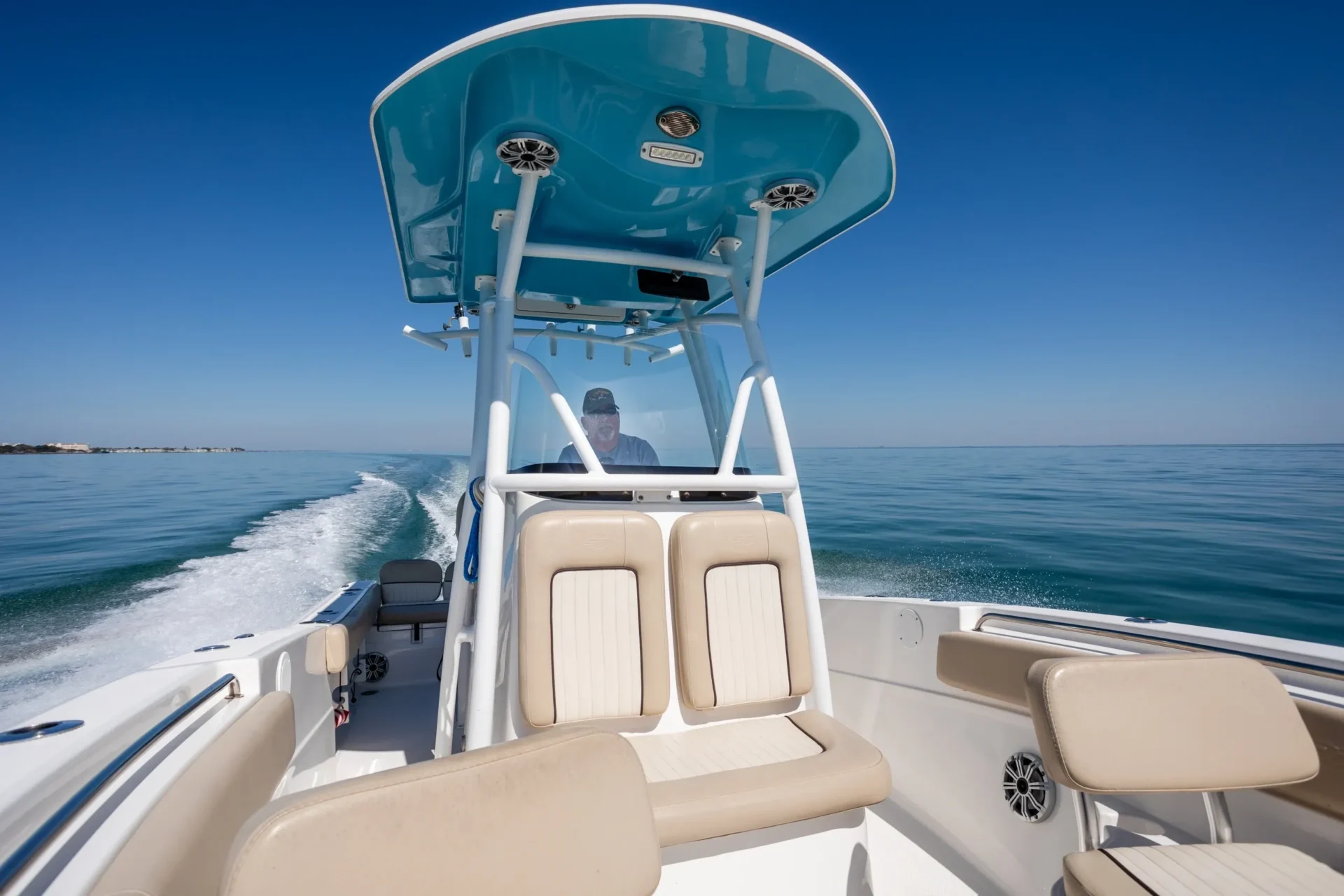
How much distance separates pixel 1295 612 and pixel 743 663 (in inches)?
253

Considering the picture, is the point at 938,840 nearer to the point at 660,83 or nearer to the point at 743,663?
the point at 743,663

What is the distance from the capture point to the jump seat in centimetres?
147

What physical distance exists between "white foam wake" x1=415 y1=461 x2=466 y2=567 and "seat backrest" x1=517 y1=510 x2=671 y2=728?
342 centimetres

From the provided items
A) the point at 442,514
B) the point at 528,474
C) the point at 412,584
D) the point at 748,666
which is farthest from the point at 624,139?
the point at 442,514

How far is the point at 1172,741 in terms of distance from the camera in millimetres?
1247

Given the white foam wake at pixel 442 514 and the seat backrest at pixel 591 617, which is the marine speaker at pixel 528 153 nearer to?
the seat backrest at pixel 591 617

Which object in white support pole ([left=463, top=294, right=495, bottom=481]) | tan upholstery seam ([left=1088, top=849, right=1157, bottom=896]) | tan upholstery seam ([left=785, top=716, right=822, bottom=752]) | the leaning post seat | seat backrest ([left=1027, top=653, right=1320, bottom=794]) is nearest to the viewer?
tan upholstery seam ([left=1088, top=849, right=1157, bottom=896])

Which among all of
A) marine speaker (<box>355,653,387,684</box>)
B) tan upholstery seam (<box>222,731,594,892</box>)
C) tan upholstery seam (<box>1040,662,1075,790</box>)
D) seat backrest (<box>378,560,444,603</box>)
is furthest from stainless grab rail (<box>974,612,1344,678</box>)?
marine speaker (<box>355,653,387,684</box>)

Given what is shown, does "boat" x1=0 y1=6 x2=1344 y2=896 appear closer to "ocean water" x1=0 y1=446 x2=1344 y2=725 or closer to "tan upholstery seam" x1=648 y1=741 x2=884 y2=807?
"tan upholstery seam" x1=648 y1=741 x2=884 y2=807

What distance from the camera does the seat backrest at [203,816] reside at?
2.62ft

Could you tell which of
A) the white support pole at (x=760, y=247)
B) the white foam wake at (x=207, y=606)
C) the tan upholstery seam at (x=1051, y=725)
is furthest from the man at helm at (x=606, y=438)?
the white foam wake at (x=207, y=606)

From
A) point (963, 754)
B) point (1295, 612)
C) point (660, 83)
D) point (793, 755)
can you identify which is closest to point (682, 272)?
point (660, 83)

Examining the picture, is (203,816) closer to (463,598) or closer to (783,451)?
(463,598)

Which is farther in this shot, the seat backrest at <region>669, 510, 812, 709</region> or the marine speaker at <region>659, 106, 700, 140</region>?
the seat backrest at <region>669, 510, 812, 709</region>
